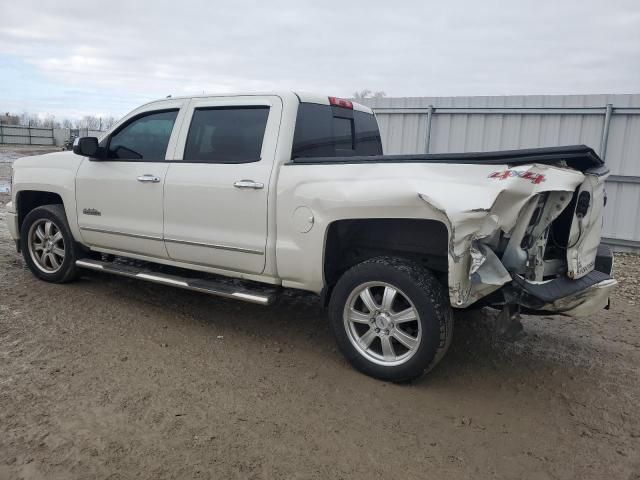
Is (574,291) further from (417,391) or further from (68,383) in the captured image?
(68,383)

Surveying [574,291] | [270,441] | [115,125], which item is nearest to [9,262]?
[115,125]

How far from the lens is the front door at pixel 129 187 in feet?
16.2

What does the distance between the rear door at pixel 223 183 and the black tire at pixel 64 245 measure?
4.83 feet

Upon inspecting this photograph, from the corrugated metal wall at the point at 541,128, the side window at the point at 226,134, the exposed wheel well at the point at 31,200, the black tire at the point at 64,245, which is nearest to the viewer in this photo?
the side window at the point at 226,134

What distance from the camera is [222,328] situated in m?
4.88

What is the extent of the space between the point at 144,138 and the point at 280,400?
115 inches

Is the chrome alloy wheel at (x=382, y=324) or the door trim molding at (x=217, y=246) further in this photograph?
the door trim molding at (x=217, y=246)

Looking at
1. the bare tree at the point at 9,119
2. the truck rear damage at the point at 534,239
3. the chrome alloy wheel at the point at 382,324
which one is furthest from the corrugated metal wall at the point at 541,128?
the bare tree at the point at 9,119

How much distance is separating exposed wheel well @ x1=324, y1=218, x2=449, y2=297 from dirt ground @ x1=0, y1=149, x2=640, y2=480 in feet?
2.56

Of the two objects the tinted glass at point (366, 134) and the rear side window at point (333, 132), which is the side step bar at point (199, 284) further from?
the tinted glass at point (366, 134)

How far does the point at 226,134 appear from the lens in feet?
15.3

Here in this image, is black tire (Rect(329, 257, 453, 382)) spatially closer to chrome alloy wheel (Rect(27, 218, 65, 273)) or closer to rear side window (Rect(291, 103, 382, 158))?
rear side window (Rect(291, 103, 382, 158))

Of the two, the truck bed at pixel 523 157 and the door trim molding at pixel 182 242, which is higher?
the truck bed at pixel 523 157

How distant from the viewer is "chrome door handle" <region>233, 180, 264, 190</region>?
424 cm
